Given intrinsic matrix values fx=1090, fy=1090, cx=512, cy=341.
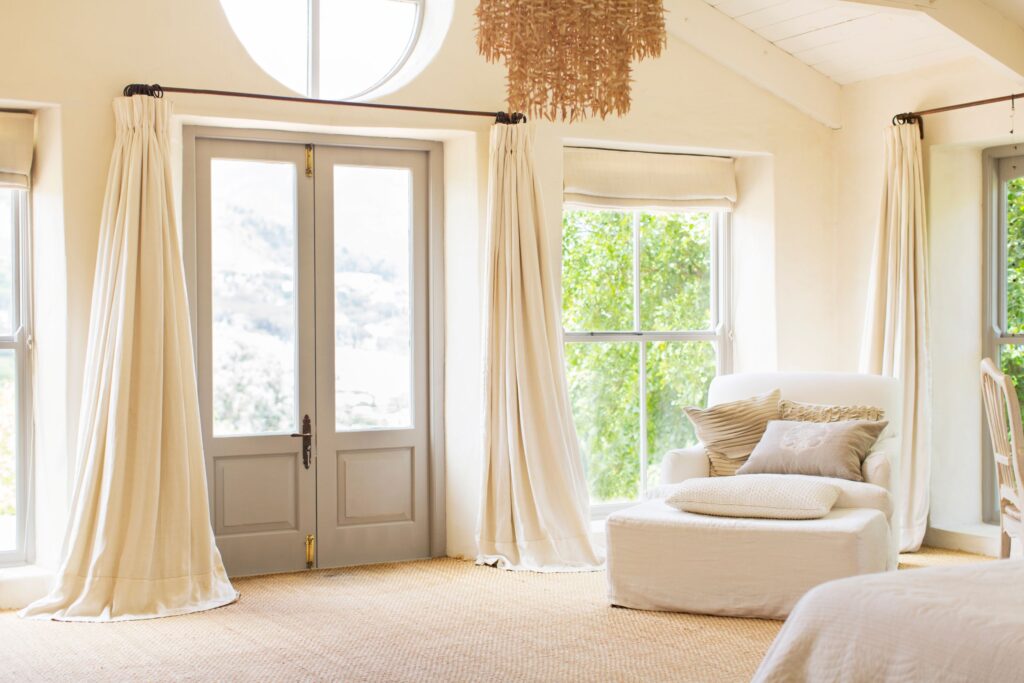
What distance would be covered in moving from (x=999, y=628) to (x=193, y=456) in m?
3.12

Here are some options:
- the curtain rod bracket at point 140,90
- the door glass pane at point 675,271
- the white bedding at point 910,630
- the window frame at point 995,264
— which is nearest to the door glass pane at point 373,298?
the curtain rod bracket at point 140,90

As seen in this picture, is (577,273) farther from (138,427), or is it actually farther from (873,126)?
(138,427)

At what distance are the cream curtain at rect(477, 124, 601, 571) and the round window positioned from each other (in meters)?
0.66

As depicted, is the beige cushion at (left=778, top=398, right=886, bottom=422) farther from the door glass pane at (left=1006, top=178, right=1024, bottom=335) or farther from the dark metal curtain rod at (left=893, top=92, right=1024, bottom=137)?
the dark metal curtain rod at (left=893, top=92, right=1024, bottom=137)

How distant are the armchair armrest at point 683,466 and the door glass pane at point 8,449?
105 inches

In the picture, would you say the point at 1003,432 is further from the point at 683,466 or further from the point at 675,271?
the point at 675,271

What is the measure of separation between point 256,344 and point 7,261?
1.05 meters

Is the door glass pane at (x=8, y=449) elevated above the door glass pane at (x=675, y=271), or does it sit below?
below

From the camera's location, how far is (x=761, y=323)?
5.61 m

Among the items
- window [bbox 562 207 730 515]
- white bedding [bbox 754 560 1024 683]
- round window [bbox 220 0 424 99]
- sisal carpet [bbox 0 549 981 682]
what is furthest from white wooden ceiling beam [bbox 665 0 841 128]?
white bedding [bbox 754 560 1024 683]

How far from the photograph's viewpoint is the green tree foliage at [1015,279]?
17.3 ft

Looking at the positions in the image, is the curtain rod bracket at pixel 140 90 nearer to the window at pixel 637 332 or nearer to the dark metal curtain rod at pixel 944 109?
the window at pixel 637 332

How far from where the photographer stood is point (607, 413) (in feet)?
17.9

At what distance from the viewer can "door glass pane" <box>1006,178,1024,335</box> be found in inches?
208
